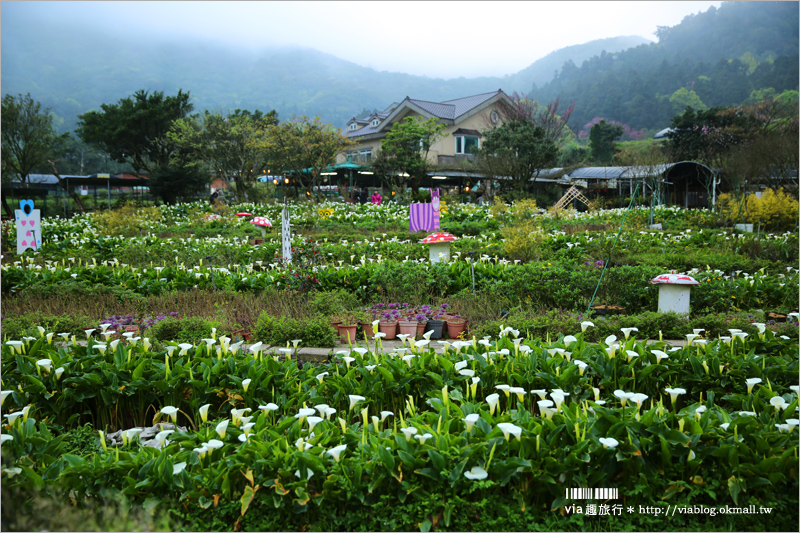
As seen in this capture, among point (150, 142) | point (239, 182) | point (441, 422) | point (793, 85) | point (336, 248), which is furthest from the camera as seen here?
point (793, 85)

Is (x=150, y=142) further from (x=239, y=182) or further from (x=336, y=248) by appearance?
(x=336, y=248)

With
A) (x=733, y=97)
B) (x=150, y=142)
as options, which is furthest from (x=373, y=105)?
(x=150, y=142)

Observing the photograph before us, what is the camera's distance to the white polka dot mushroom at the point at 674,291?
5.72 metres

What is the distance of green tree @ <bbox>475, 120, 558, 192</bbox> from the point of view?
26.8m

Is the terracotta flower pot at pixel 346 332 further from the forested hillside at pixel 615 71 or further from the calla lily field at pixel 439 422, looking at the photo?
the forested hillside at pixel 615 71

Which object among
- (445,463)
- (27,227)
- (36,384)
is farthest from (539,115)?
(445,463)

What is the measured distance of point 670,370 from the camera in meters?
3.54

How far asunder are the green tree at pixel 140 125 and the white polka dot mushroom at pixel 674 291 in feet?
109

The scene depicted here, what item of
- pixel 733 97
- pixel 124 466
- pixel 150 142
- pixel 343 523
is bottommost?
pixel 343 523

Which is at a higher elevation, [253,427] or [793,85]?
[793,85]

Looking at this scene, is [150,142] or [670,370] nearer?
[670,370]

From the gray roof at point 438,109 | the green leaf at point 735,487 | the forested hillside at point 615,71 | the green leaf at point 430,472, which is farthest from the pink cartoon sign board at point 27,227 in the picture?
the gray roof at point 438,109

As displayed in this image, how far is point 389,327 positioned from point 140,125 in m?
34.8

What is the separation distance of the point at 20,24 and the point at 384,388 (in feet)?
11.9
